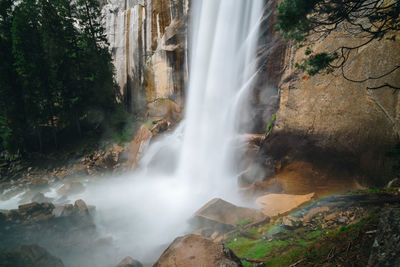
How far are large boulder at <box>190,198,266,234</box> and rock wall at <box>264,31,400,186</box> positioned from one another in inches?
95.4

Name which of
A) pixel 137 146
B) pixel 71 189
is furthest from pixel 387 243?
pixel 137 146

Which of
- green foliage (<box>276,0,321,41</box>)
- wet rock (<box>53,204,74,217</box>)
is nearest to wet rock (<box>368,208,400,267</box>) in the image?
green foliage (<box>276,0,321,41</box>)

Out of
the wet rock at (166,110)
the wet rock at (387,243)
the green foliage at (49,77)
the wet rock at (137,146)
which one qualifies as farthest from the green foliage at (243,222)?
the green foliage at (49,77)

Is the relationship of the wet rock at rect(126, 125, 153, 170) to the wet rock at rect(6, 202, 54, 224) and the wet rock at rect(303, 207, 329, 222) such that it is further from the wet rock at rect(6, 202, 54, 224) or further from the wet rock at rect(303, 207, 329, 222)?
the wet rock at rect(303, 207, 329, 222)

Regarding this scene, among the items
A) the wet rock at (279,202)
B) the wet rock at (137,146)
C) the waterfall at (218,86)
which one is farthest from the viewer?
the wet rock at (137,146)

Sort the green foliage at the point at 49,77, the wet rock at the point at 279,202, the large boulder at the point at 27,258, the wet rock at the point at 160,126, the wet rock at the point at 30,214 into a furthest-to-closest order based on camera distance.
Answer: the wet rock at the point at 160,126, the green foliage at the point at 49,77, the wet rock at the point at 30,214, the wet rock at the point at 279,202, the large boulder at the point at 27,258

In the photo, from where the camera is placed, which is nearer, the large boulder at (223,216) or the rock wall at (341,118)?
the rock wall at (341,118)

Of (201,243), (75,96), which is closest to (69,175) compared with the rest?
(75,96)

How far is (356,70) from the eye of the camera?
21.0 feet

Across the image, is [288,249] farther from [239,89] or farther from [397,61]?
[239,89]

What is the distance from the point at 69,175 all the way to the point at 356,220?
18.1m

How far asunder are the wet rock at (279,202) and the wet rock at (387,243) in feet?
13.9

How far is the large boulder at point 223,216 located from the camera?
22.3ft

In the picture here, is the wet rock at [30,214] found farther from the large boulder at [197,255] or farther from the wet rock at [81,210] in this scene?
the large boulder at [197,255]
